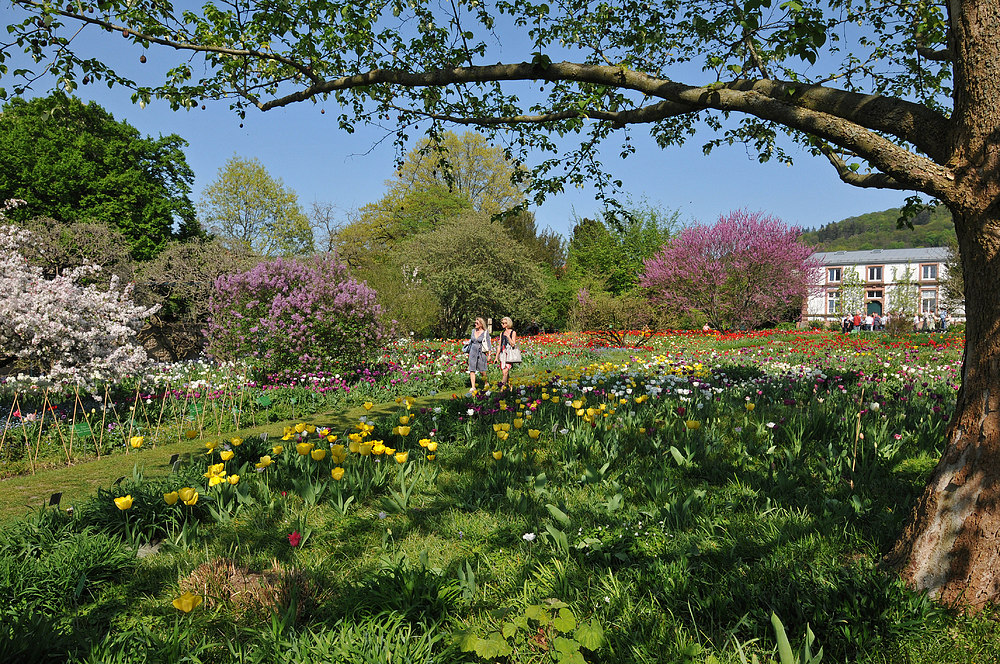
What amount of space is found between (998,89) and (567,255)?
32.7 m

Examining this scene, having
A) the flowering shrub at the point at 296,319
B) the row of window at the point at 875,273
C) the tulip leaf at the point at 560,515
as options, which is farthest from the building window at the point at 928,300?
the tulip leaf at the point at 560,515

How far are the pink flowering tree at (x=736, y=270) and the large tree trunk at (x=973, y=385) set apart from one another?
21245mm

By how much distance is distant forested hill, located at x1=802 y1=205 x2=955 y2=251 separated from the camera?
94.7 m

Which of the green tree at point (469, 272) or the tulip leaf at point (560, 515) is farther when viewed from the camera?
the green tree at point (469, 272)

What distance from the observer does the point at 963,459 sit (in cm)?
229

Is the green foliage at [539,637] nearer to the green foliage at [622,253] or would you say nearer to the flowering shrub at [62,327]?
the flowering shrub at [62,327]

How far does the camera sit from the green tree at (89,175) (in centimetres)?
1956

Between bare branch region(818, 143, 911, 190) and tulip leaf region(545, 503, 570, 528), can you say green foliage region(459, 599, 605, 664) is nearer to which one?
tulip leaf region(545, 503, 570, 528)

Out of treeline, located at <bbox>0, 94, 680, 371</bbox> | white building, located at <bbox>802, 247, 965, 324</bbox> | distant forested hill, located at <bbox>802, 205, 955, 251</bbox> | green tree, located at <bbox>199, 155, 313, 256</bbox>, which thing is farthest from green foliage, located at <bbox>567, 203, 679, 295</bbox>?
distant forested hill, located at <bbox>802, 205, 955, 251</bbox>

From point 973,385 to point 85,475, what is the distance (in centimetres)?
744

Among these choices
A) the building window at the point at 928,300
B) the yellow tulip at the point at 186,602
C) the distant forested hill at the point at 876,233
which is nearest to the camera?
the yellow tulip at the point at 186,602

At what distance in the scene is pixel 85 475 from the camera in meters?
5.61

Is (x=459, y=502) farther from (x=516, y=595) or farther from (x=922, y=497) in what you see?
(x=922, y=497)

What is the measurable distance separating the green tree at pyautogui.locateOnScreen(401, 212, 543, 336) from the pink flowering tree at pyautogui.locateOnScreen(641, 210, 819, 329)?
6951 mm
